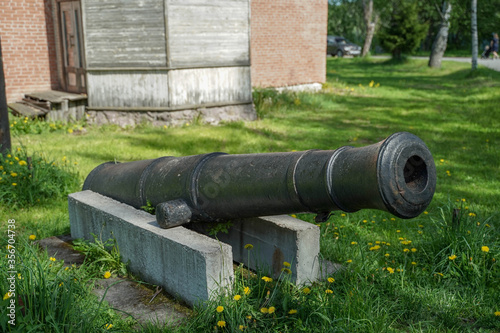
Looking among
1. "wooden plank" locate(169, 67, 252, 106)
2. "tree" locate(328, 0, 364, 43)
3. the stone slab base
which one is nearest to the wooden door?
the stone slab base

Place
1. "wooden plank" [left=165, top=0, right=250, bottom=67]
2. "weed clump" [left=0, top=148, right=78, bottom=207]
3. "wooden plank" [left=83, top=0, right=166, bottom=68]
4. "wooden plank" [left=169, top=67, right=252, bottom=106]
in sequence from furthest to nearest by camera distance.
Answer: "wooden plank" [left=169, top=67, right=252, bottom=106]
"wooden plank" [left=165, top=0, right=250, bottom=67]
"wooden plank" [left=83, top=0, right=166, bottom=68]
"weed clump" [left=0, top=148, right=78, bottom=207]

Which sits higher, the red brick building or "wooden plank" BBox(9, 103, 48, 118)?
the red brick building

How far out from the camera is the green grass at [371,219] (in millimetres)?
3432

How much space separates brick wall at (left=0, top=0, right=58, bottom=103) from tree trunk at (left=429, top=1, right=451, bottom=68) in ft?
56.7

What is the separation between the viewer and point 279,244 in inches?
159

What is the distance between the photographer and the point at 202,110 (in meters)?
12.5

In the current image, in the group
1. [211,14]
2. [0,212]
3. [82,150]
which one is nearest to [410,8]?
[211,14]

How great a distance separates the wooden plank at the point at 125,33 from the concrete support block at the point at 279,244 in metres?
8.12

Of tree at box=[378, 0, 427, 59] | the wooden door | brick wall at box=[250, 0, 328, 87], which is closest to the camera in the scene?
the wooden door

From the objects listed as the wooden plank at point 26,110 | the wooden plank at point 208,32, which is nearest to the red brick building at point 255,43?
the wooden plank at point 26,110

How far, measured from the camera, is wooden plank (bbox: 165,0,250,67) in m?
11.7

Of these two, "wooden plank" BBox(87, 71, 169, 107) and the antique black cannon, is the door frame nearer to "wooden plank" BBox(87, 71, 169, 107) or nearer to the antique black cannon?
"wooden plank" BBox(87, 71, 169, 107)

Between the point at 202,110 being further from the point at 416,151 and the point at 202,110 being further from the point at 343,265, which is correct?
the point at 416,151

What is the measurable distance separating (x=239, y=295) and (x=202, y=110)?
9329mm
